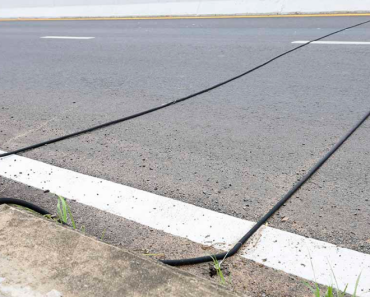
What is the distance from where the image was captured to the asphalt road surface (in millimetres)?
2688

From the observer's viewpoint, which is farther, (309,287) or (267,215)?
(267,215)

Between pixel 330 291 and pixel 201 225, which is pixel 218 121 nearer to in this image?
pixel 201 225

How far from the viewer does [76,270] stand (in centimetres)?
188

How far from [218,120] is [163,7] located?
964 centimetres

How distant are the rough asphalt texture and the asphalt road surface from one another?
1 cm

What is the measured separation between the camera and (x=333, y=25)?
8.58 meters

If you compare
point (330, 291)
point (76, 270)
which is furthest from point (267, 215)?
point (76, 270)

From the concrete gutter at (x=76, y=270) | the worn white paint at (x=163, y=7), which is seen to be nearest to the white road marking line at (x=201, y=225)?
the concrete gutter at (x=76, y=270)

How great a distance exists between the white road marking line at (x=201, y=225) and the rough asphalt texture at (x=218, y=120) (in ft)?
0.31

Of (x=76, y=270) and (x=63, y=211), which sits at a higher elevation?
(x=76, y=270)

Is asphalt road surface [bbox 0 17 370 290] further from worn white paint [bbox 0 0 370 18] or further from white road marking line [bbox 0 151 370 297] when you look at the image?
worn white paint [bbox 0 0 370 18]

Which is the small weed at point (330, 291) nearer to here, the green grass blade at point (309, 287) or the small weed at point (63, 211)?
the green grass blade at point (309, 287)

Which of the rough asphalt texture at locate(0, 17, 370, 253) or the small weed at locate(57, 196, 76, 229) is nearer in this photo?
the small weed at locate(57, 196, 76, 229)

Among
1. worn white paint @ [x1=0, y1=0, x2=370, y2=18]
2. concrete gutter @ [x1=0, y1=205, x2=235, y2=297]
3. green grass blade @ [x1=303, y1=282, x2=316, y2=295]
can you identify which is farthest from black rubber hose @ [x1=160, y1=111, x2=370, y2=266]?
worn white paint @ [x1=0, y1=0, x2=370, y2=18]
